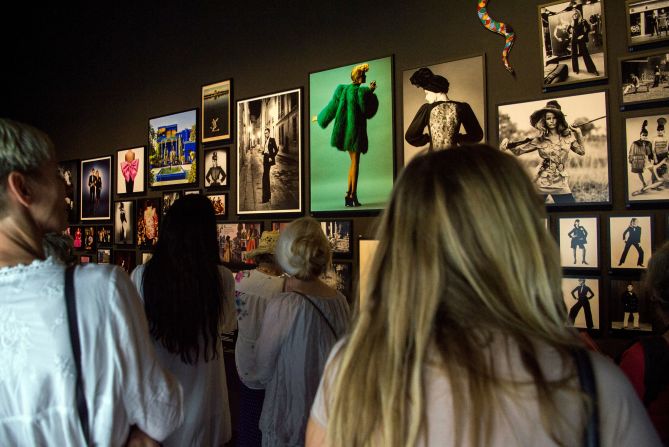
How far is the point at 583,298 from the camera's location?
9.46 feet

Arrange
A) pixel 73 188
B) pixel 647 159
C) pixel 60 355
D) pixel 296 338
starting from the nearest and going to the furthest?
pixel 60 355 < pixel 296 338 < pixel 647 159 < pixel 73 188

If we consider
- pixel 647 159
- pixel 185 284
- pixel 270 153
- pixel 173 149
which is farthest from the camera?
pixel 173 149

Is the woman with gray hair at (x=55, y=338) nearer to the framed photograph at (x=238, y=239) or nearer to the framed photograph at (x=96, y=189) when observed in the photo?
the framed photograph at (x=238, y=239)

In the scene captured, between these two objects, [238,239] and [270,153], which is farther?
[238,239]

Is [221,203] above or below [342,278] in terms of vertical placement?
above

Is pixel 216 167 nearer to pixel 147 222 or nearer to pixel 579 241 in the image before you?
pixel 147 222

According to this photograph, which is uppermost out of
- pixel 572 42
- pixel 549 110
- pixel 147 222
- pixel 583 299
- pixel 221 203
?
pixel 572 42

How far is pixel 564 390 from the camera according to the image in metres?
0.81

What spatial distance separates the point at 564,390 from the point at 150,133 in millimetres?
5235

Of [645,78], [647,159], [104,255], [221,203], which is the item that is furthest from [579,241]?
[104,255]

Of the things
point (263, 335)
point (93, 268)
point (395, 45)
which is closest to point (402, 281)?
point (93, 268)

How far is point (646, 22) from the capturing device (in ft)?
8.84

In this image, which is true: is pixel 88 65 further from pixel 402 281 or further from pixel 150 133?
pixel 402 281

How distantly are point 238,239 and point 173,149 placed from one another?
1328 millimetres
